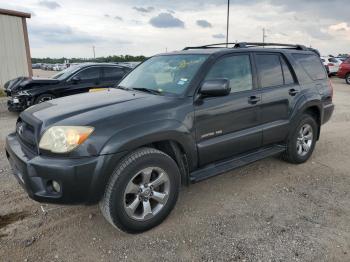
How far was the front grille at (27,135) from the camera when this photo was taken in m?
3.03

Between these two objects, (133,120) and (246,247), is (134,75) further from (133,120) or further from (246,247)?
(246,247)

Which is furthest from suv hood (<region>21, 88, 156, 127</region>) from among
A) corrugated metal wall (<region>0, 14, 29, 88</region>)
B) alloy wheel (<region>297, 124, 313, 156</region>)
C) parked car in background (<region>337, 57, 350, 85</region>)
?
parked car in background (<region>337, 57, 350, 85</region>)

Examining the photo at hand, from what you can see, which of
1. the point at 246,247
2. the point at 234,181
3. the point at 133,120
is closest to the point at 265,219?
the point at 246,247

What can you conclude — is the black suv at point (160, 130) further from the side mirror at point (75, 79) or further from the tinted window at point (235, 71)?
the side mirror at point (75, 79)

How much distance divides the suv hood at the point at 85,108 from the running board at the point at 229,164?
100 cm

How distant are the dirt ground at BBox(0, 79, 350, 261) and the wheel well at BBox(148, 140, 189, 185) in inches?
17.3

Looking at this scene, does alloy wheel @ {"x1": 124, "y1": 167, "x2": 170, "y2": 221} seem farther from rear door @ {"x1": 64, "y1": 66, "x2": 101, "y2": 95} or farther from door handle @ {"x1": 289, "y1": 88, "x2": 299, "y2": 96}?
rear door @ {"x1": 64, "y1": 66, "x2": 101, "y2": 95}

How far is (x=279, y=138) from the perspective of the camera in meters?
4.54

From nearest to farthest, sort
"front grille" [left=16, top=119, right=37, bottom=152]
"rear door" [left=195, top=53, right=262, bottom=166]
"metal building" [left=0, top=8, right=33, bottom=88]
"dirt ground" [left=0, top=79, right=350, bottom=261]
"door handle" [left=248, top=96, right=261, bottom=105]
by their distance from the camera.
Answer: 1. "dirt ground" [left=0, top=79, right=350, bottom=261]
2. "front grille" [left=16, top=119, right=37, bottom=152]
3. "rear door" [left=195, top=53, right=262, bottom=166]
4. "door handle" [left=248, top=96, right=261, bottom=105]
5. "metal building" [left=0, top=8, right=33, bottom=88]

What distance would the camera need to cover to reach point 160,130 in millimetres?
3135

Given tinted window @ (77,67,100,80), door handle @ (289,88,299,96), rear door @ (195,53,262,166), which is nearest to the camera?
rear door @ (195,53,262,166)

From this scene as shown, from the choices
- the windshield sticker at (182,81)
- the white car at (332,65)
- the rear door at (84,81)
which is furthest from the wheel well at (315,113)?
the white car at (332,65)

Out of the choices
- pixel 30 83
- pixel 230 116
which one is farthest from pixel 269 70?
pixel 30 83

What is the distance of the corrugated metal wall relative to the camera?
13.9 metres
